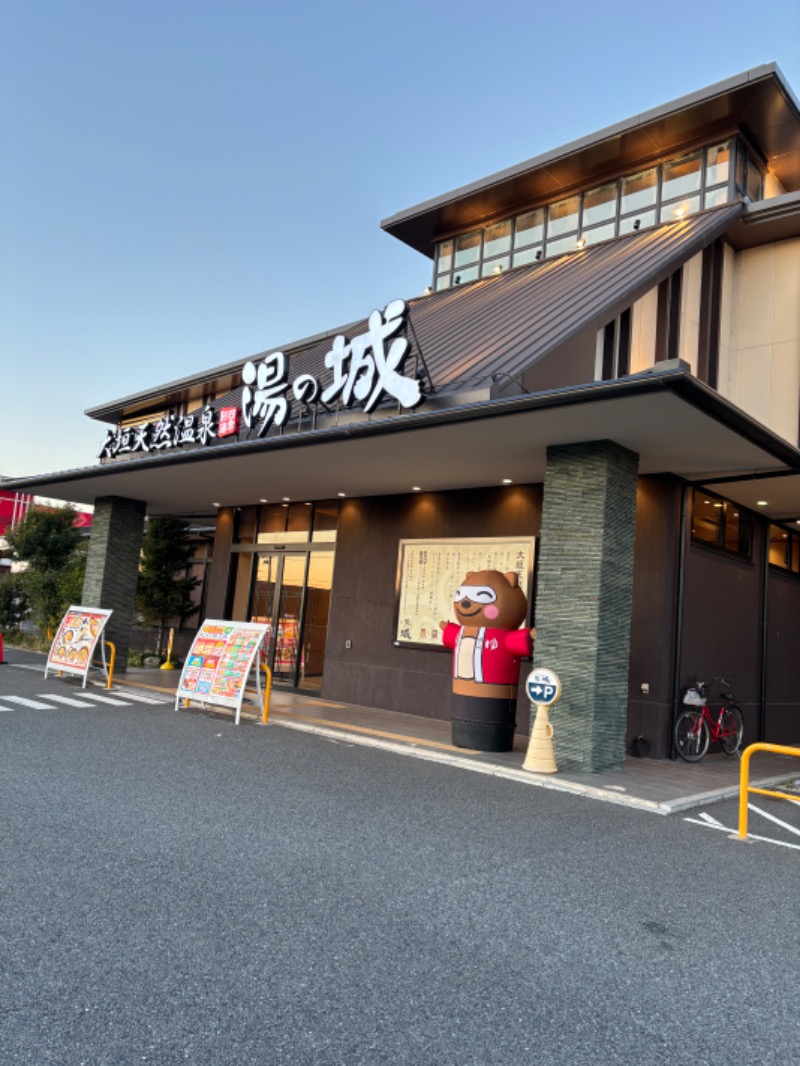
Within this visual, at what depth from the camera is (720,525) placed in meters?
12.2

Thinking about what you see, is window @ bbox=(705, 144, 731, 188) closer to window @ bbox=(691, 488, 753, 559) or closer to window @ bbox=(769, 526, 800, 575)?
window @ bbox=(691, 488, 753, 559)

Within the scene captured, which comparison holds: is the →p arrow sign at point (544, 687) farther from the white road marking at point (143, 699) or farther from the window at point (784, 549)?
the window at point (784, 549)

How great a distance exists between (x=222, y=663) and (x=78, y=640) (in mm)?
4145

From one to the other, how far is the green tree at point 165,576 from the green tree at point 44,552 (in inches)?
147

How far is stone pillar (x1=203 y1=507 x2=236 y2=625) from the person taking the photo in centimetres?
1789

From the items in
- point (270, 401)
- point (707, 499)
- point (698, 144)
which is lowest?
point (707, 499)

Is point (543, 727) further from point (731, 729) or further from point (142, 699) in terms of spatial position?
point (142, 699)

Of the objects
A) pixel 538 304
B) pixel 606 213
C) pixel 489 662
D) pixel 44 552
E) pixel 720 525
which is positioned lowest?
pixel 489 662

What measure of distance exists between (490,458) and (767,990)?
7.91 m

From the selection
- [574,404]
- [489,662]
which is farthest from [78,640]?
[574,404]

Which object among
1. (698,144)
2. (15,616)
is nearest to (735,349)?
(698,144)

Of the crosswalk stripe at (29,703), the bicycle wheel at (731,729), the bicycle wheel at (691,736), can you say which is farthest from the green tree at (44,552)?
the bicycle wheel at (731,729)

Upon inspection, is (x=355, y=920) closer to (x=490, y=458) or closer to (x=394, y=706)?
(x=490, y=458)

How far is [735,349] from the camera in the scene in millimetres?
12141
